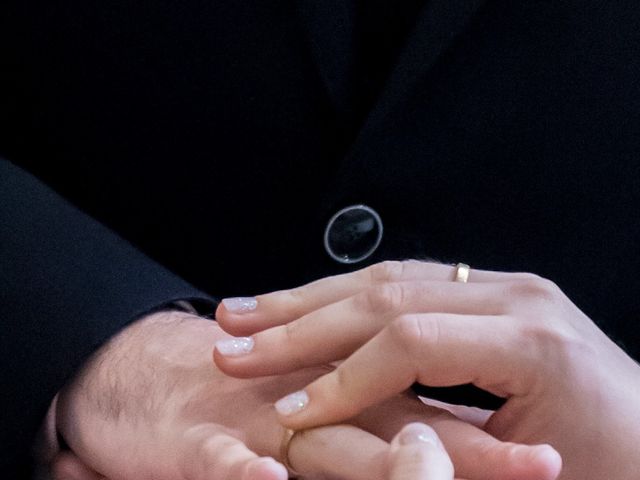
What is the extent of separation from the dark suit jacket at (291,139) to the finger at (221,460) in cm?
13

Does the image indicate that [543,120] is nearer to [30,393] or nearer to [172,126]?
[172,126]

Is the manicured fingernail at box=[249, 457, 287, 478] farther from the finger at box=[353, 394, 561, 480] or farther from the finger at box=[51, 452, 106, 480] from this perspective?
the finger at box=[51, 452, 106, 480]

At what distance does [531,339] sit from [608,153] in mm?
332

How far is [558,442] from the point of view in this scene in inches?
21.2

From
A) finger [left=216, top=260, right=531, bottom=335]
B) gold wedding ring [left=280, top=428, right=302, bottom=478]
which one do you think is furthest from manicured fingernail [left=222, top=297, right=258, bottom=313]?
gold wedding ring [left=280, top=428, right=302, bottom=478]

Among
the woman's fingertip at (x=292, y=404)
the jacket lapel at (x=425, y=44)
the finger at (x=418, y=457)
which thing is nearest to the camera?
the finger at (x=418, y=457)

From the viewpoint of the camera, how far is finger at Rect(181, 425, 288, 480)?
47cm

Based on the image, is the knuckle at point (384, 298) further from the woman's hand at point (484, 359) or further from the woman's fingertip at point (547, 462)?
the woman's fingertip at point (547, 462)

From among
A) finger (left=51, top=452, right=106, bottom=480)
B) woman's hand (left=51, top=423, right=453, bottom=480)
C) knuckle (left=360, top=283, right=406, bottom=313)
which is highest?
knuckle (left=360, top=283, right=406, bottom=313)

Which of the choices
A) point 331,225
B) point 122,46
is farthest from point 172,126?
point 331,225

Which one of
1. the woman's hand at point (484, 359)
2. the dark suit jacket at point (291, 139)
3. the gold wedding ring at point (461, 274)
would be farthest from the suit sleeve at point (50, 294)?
the gold wedding ring at point (461, 274)

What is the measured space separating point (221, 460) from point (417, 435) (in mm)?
137

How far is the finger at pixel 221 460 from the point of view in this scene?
0.47 m

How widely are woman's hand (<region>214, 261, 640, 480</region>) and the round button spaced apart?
0.46 ft
